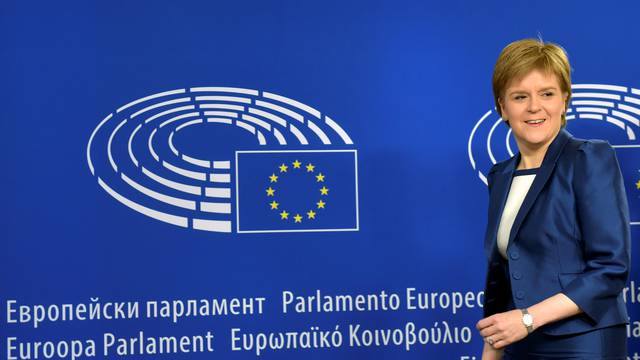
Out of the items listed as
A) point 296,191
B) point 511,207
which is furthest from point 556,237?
point 296,191

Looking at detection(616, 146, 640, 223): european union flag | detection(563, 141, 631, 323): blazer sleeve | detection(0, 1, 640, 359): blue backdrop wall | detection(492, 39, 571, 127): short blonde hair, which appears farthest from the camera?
detection(616, 146, 640, 223): european union flag

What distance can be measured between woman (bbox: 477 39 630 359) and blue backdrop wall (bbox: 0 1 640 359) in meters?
0.94

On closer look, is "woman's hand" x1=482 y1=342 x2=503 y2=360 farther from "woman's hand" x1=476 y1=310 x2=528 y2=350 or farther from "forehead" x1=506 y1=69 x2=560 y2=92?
"forehead" x1=506 y1=69 x2=560 y2=92

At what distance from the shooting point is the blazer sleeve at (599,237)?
4.45ft

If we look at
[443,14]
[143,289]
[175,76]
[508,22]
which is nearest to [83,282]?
[143,289]

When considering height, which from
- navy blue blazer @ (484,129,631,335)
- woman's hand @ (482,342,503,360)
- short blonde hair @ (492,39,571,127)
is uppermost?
short blonde hair @ (492,39,571,127)

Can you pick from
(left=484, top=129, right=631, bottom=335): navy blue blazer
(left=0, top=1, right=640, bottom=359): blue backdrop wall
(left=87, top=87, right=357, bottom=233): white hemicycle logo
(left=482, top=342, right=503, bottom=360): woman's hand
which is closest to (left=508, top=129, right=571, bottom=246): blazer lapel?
(left=484, top=129, right=631, bottom=335): navy blue blazer

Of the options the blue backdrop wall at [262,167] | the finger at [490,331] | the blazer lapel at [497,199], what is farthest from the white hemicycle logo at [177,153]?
the finger at [490,331]

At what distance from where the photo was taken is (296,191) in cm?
241

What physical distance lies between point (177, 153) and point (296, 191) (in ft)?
1.40

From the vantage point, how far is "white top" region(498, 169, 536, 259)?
1.52m

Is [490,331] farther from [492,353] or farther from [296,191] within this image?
[296,191]

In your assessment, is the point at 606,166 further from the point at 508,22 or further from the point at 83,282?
the point at 83,282

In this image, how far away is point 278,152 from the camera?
242 cm
